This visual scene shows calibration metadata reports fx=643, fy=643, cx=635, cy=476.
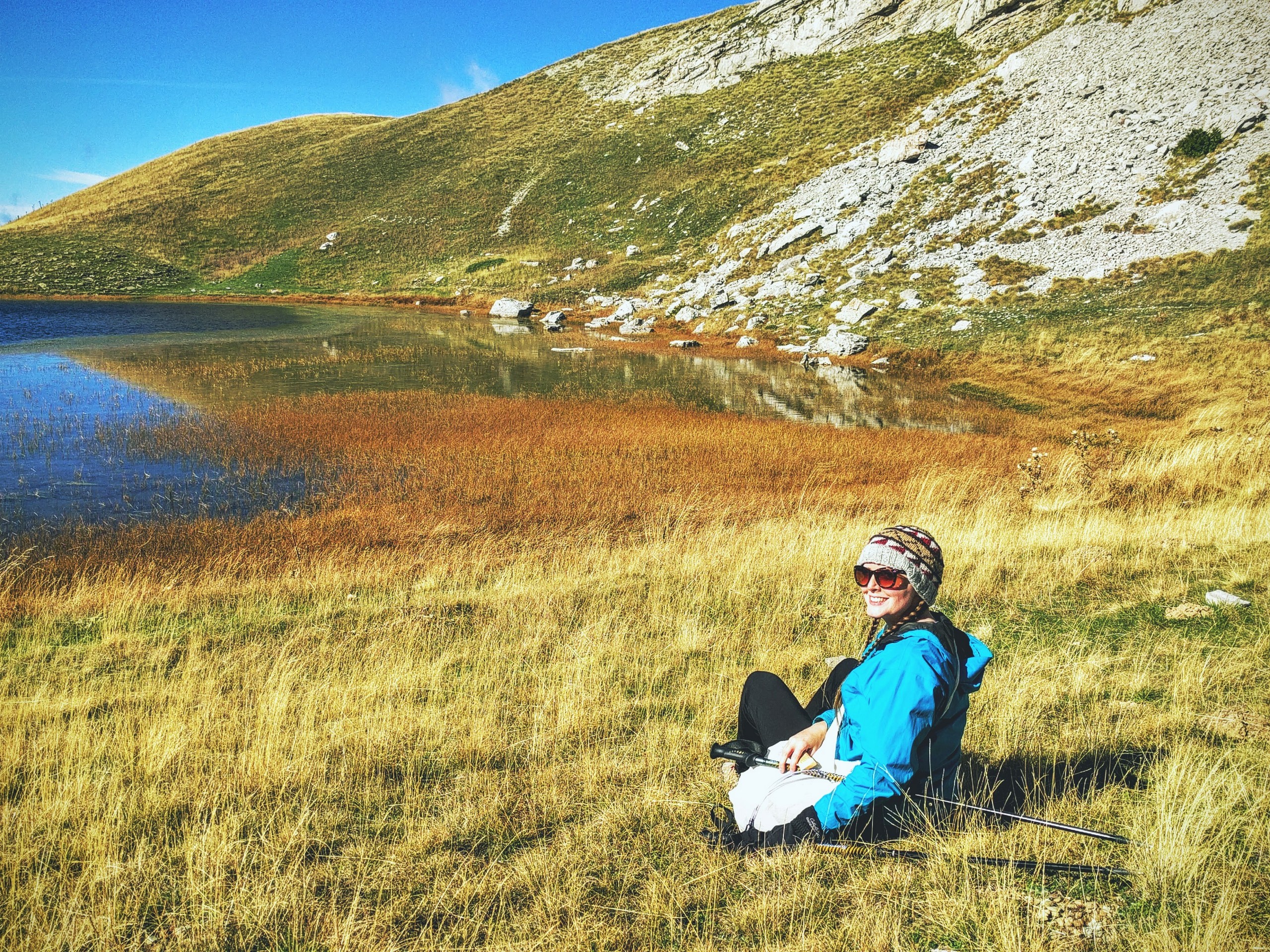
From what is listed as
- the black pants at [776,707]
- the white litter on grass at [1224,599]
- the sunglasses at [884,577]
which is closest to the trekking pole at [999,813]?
the black pants at [776,707]

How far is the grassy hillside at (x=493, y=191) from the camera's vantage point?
66688 mm

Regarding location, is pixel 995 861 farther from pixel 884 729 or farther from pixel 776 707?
pixel 776 707

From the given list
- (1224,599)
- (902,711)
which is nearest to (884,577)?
(902,711)

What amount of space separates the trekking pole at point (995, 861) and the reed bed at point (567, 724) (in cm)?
5

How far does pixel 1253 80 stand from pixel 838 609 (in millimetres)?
48434

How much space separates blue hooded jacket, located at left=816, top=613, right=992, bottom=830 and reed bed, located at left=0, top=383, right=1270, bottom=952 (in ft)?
1.44

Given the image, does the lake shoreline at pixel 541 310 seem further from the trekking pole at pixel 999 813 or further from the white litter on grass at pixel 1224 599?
the trekking pole at pixel 999 813

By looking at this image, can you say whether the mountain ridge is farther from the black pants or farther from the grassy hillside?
the black pants

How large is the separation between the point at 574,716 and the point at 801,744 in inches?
88.6

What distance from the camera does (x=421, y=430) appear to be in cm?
1978

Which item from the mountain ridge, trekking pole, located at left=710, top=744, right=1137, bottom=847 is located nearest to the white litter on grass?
trekking pole, located at left=710, top=744, right=1137, bottom=847

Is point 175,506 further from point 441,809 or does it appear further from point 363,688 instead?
point 441,809

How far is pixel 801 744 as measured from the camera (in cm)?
340

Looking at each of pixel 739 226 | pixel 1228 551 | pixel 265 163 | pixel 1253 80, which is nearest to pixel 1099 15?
pixel 1253 80
